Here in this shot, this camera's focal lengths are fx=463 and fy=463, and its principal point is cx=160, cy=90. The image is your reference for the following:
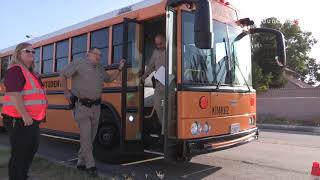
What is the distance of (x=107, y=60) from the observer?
29.0ft

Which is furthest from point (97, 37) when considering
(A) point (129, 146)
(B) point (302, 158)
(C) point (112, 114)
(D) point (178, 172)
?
(B) point (302, 158)

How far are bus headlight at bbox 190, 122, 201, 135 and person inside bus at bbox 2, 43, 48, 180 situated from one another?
2.36 m

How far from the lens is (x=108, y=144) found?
8719mm

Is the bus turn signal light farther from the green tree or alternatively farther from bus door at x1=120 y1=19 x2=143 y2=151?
the green tree

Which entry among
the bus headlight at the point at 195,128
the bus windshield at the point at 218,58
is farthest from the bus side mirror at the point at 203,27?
the bus headlight at the point at 195,128

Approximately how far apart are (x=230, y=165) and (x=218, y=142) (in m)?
1.21

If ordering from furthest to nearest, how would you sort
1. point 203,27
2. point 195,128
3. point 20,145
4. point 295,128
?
point 295,128
point 195,128
point 203,27
point 20,145

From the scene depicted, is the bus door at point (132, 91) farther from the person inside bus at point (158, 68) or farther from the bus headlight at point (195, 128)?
the bus headlight at point (195, 128)

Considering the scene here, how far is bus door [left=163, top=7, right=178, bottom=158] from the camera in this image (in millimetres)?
6961

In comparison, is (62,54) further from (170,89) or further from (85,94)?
(170,89)

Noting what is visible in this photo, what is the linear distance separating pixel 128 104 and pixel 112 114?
2.66 feet

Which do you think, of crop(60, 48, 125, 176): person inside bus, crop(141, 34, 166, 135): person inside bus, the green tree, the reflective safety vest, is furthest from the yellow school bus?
the green tree

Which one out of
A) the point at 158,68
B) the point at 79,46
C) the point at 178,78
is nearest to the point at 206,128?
the point at 178,78

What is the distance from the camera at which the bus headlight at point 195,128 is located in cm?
709
